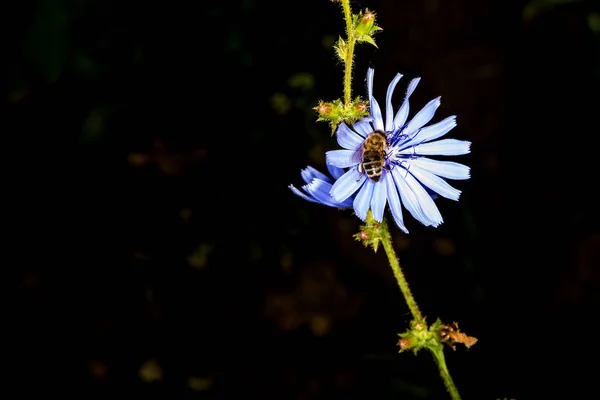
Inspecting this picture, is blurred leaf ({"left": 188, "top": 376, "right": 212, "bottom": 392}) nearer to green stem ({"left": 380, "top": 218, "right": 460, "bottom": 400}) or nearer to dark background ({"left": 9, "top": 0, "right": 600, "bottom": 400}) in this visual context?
dark background ({"left": 9, "top": 0, "right": 600, "bottom": 400})

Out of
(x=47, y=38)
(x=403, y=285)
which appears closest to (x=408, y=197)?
(x=403, y=285)

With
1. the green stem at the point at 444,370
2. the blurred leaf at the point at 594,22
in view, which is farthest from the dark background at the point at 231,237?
the green stem at the point at 444,370

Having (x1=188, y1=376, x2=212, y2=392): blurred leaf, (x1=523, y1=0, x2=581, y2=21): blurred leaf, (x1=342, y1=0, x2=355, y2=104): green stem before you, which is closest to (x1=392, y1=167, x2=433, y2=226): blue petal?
(x1=342, y1=0, x2=355, y2=104): green stem

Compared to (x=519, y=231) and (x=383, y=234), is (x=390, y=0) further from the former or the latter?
(x=383, y=234)

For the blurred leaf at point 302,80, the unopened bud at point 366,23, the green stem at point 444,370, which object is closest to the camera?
the unopened bud at point 366,23

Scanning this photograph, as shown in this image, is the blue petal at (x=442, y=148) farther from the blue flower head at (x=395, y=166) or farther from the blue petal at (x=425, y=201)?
the blue petal at (x=425, y=201)

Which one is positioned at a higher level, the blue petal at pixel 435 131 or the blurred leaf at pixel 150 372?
the blurred leaf at pixel 150 372

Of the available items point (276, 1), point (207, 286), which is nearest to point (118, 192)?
point (207, 286)
